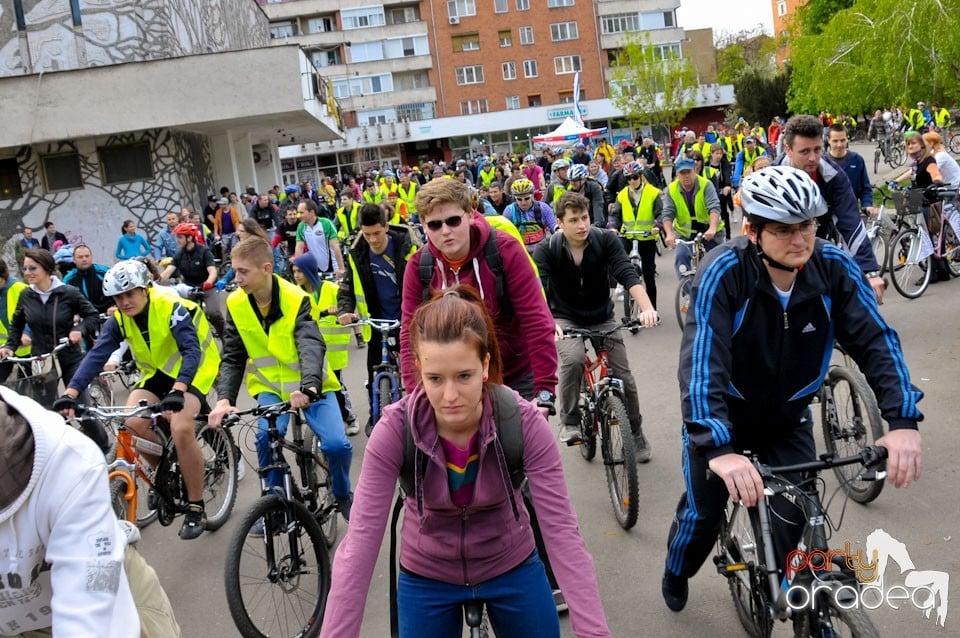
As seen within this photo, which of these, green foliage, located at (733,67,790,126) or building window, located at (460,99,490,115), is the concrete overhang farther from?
building window, located at (460,99,490,115)

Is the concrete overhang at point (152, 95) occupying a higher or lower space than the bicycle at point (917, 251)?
higher

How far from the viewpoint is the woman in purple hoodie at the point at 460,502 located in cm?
283

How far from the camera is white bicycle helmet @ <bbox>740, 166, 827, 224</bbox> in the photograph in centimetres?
344

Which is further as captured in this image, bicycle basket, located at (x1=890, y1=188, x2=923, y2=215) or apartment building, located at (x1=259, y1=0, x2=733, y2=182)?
apartment building, located at (x1=259, y1=0, x2=733, y2=182)

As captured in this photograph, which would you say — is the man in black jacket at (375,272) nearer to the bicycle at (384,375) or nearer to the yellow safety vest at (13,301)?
the bicycle at (384,375)

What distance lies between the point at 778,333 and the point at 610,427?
2844 mm

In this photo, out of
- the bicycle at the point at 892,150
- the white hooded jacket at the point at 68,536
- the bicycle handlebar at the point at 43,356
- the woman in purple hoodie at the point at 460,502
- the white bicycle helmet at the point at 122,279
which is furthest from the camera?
the bicycle at the point at 892,150

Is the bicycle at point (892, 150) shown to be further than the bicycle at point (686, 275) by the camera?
Yes

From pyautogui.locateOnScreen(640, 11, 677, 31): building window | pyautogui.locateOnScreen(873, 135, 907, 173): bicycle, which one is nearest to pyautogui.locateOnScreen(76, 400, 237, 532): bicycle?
pyautogui.locateOnScreen(873, 135, 907, 173): bicycle

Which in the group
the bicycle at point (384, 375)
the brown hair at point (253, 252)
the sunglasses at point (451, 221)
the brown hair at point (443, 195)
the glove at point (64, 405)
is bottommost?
the bicycle at point (384, 375)

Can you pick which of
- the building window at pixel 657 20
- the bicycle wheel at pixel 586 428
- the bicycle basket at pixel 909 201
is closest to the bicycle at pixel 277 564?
the bicycle wheel at pixel 586 428

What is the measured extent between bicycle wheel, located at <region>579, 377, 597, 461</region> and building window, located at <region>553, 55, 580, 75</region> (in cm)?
7317

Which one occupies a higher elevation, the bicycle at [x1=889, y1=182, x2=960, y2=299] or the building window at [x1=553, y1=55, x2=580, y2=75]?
the building window at [x1=553, y1=55, x2=580, y2=75]

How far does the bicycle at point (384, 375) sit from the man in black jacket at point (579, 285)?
1.32m
